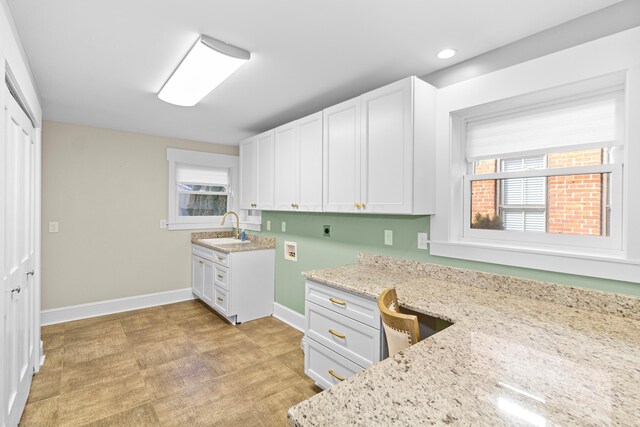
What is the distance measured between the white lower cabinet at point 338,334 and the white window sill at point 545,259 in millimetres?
718

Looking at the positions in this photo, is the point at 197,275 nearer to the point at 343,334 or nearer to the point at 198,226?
the point at 198,226

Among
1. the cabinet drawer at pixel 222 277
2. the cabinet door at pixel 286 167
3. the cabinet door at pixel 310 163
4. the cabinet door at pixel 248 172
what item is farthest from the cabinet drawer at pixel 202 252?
the cabinet door at pixel 310 163

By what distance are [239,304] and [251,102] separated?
216 centimetres

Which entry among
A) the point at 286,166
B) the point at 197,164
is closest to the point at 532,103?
the point at 286,166

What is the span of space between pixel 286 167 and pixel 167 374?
82.3 inches

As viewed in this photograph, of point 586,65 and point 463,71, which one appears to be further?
point 463,71

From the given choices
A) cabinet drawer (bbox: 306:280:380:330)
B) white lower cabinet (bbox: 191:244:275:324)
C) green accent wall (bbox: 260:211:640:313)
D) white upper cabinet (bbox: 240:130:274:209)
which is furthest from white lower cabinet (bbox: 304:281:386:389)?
white upper cabinet (bbox: 240:130:274:209)

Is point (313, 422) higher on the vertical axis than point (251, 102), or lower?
lower

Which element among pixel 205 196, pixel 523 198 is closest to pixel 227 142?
pixel 205 196

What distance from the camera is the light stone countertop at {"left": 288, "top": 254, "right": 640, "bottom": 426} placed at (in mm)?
743

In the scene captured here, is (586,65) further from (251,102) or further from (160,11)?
(251,102)

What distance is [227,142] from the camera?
14.9 feet

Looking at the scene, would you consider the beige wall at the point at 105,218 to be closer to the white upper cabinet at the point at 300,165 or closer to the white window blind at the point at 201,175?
the white window blind at the point at 201,175

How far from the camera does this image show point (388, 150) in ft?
7.04
